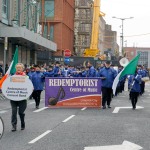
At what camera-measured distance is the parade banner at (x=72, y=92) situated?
1852 cm

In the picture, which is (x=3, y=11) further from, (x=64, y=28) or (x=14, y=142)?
(x=64, y=28)

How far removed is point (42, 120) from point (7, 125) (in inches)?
59.8

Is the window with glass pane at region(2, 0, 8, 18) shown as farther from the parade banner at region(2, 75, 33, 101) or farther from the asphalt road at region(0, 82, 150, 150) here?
the parade banner at region(2, 75, 33, 101)

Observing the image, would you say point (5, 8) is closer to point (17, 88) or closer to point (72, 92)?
point (72, 92)

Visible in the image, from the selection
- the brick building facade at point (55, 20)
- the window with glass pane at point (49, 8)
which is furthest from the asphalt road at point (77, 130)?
the window with glass pane at point (49, 8)

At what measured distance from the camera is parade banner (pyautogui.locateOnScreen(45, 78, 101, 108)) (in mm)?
18520

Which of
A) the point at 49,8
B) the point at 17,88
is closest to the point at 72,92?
the point at 17,88

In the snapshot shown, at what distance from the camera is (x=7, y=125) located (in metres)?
12.8

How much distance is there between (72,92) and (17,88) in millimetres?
7166

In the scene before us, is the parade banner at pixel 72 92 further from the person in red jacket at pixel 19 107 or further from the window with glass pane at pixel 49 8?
the window with glass pane at pixel 49 8

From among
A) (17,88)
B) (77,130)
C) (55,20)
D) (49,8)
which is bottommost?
(77,130)

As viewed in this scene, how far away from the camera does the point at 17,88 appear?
11734 millimetres

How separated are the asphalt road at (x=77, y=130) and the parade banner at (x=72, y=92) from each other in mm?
1575

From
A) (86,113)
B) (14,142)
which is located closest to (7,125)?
(14,142)
